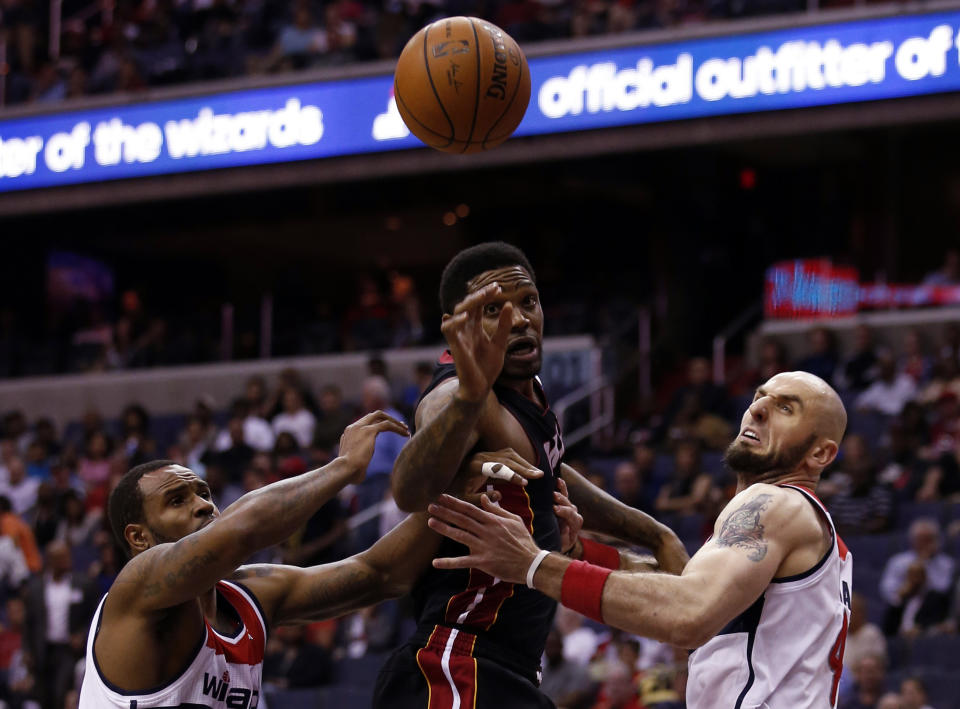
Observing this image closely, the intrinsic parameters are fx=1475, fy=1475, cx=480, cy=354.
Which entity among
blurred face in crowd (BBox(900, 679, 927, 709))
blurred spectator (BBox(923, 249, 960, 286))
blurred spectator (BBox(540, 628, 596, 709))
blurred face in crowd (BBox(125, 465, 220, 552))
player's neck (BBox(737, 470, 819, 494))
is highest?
blurred spectator (BBox(923, 249, 960, 286))

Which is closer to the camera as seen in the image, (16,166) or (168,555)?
(168,555)

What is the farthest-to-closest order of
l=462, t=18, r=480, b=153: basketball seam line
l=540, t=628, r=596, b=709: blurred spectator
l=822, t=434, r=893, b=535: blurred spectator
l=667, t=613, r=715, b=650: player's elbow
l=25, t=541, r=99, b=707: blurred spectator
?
l=25, t=541, r=99, b=707: blurred spectator → l=822, t=434, r=893, b=535: blurred spectator → l=540, t=628, r=596, b=709: blurred spectator → l=462, t=18, r=480, b=153: basketball seam line → l=667, t=613, r=715, b=650: player's elbow

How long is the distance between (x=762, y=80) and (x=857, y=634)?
6.83 meters

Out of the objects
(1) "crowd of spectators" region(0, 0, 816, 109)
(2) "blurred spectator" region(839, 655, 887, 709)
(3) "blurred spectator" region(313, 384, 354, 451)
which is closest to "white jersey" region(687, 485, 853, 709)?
(2) "blurred spectator" region(839, 655, 887, 709)

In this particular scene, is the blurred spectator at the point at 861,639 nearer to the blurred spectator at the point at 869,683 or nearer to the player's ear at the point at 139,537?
the blurred spectator at the point at 869,683

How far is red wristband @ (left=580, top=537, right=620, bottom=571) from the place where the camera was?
4961 mm

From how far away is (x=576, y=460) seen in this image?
12.9 m

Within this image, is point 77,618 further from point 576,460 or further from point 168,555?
point 168,555

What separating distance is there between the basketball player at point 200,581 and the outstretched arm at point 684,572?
23 centimetres

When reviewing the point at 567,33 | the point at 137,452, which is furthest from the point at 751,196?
the point at 137,452

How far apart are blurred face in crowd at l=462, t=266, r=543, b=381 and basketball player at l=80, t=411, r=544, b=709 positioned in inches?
15.1

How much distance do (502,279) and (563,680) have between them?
524 centimetres

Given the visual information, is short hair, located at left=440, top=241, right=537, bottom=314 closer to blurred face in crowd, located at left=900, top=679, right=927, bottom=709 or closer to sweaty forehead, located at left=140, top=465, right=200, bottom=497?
sweaty forehead, located at left=140, top=465, right=200, bottom=497

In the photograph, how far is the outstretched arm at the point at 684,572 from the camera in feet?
12.8
